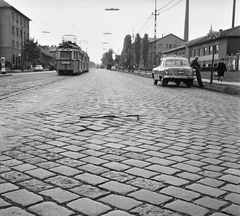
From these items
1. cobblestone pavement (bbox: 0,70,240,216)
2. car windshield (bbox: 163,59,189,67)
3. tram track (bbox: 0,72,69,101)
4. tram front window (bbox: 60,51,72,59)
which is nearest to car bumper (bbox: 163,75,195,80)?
car windshield (bbox: 163,59,189,67)

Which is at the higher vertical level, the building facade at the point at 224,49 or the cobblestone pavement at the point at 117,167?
the building facade at the point at 224,49

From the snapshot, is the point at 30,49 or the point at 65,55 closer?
the point at 65,55

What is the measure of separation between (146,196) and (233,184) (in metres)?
0.99

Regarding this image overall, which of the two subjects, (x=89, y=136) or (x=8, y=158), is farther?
(x=89, y=136)

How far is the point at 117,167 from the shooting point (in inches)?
140

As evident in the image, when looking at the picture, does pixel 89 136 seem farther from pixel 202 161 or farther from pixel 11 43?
pixel 11 43

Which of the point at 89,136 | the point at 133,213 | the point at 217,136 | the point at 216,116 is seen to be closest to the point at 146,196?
the point at 133,213

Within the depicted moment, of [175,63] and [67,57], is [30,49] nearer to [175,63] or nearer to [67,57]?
[67,57]

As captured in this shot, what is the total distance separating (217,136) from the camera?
211 inches

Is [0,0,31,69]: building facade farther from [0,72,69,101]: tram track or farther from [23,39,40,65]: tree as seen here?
[0,72,69,101]: tram track

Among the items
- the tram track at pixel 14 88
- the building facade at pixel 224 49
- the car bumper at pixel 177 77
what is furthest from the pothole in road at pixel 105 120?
the building facade at pixel 224 49

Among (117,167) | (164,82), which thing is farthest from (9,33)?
(117,167)

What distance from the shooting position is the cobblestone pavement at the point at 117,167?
2588 millimetres

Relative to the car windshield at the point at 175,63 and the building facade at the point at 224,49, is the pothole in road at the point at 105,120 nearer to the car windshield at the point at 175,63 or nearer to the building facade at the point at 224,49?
the car windshield at the point at 175,63
